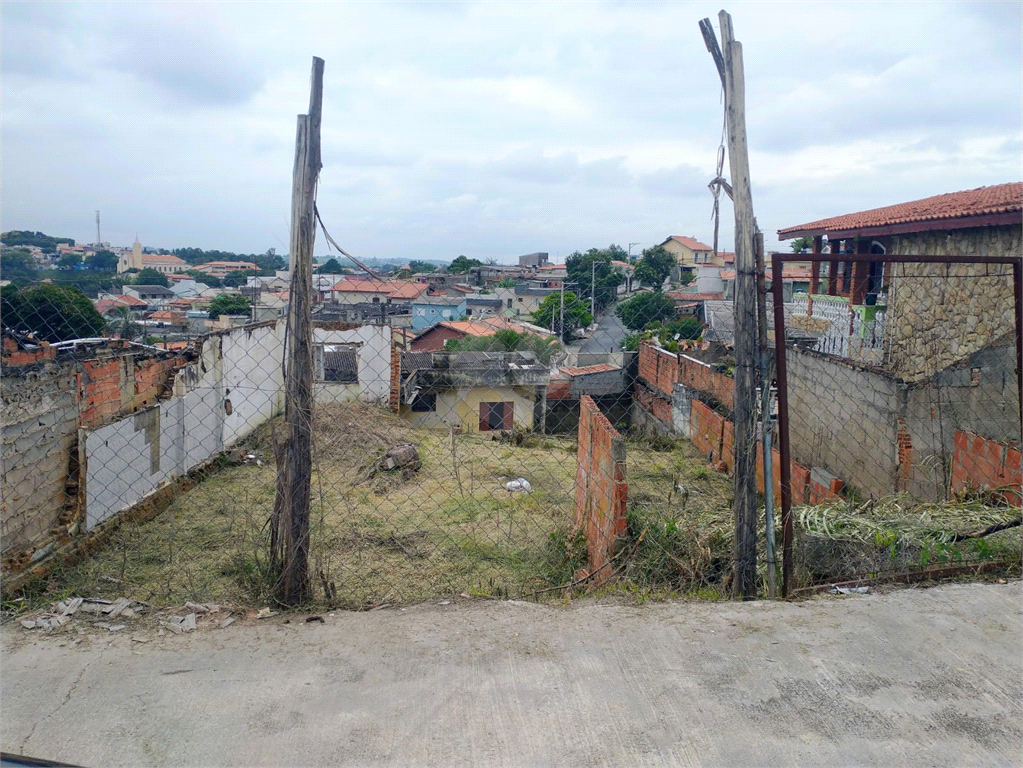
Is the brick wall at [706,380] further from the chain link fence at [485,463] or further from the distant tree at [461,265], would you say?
the distant tree at [461,265]

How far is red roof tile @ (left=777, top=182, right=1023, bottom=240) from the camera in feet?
26.5

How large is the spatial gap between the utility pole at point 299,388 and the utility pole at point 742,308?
1.60 m

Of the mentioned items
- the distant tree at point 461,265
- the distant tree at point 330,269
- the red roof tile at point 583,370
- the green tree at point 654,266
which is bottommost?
the red roof tile at point 583,370

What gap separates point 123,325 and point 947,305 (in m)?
13.1

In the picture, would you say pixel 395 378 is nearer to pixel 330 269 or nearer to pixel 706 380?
pixel 330 269

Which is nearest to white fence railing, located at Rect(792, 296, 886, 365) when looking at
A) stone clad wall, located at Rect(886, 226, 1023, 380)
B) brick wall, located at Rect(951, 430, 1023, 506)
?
stone clad wall, located at Rect(886, 226, 1023, 380)

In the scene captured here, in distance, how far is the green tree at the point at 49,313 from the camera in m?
4.84

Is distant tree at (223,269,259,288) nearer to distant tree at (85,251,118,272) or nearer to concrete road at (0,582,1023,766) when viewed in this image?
distant tree at (85,251,118,272)

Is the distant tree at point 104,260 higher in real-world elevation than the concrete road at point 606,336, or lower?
higher

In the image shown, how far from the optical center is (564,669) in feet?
7.94

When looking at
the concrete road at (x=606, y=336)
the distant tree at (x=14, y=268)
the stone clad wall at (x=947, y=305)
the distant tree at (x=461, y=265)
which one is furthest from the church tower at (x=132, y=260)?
the stone clad wall at (x=947, y=305)

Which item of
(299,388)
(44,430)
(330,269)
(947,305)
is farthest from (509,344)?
(299,388)

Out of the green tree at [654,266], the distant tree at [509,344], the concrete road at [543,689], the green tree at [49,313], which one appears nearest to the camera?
the concrete road at [543,689]

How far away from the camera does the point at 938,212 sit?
9141mm
